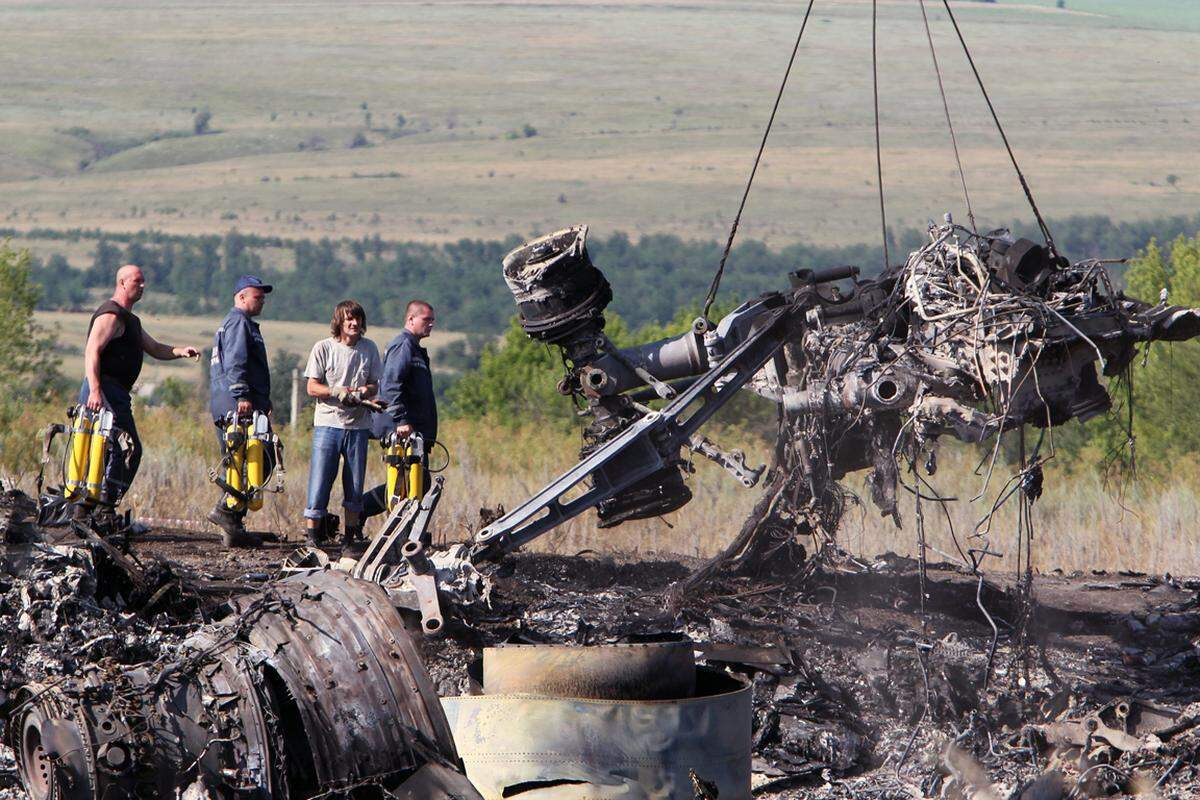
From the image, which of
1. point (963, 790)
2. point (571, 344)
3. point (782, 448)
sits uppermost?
point (571, 344)

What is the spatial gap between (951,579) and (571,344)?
13.1 feet

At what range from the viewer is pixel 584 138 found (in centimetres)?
16600

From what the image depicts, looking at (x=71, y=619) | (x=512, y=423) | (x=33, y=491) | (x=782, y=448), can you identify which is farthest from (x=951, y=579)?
(x=512, y=423)

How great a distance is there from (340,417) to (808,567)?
3621mm

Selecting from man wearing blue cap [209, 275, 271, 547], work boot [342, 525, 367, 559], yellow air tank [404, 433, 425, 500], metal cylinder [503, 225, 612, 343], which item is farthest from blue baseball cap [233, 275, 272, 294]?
metal cylinder [503, 225, 612, 343]

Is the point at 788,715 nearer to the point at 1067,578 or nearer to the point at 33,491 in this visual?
the point at 1067,578

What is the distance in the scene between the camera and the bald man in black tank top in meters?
11.7

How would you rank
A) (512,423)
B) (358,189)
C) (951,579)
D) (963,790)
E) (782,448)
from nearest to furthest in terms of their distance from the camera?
(963,790)
(782,448)
(951,579)
(512,423)
(358,189)

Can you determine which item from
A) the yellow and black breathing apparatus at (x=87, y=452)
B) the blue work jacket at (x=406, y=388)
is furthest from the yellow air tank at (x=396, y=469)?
the yellow and black breathing apparatus at (x=87, y=452)

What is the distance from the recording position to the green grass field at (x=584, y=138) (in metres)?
135

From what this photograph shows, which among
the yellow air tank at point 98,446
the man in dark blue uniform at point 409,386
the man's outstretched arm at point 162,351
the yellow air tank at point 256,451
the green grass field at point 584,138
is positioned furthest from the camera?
the green grass field at point 584,138

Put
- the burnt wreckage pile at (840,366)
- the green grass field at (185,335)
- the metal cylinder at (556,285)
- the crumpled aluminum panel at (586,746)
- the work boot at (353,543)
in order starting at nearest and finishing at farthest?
the crumpled aluminum panel at (586,746), the burnt wreckage pile at (840,366), the metal cylinder at (556,285), the work boot at (353,543), the green grass field at (185,335)

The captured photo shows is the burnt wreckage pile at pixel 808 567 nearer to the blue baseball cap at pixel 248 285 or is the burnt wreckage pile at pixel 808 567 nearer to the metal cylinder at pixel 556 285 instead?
the metal cylinder at pixel 556 285

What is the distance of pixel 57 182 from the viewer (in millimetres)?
150125
